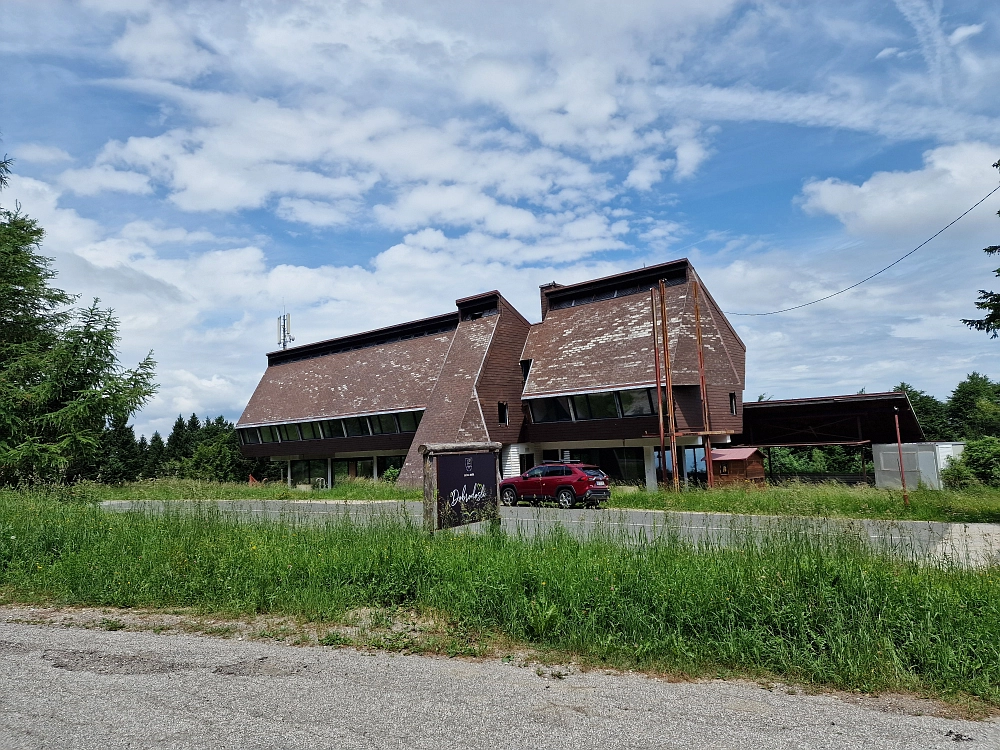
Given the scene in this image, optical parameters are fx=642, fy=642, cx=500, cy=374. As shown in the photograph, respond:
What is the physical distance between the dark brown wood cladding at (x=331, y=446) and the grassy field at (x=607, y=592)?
2919cm

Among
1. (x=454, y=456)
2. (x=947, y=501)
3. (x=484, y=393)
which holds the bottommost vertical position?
(x=947, y=501)

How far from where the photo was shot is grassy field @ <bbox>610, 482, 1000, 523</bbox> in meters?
18.0

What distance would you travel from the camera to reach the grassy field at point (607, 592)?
5.57 m

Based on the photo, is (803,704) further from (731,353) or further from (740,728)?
(731,353)

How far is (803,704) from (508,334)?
107ft

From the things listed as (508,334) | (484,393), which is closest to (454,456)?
(484,393)

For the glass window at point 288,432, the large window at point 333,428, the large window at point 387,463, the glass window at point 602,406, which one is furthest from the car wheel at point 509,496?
the glass window at point 288,432

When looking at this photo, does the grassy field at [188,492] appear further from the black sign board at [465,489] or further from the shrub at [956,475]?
the shrub at [956,475]

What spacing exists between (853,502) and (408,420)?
25.3 m

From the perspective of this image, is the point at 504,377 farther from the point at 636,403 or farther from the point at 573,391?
the point at 636,403

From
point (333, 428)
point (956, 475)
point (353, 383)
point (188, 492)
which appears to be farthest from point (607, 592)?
point (353, 383)

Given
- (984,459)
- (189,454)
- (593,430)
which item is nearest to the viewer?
(984,459)

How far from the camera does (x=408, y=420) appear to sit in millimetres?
38625

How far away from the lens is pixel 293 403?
46031mm
